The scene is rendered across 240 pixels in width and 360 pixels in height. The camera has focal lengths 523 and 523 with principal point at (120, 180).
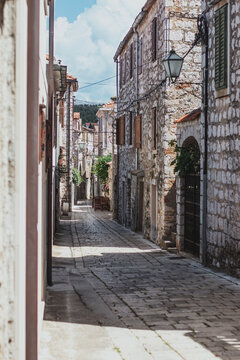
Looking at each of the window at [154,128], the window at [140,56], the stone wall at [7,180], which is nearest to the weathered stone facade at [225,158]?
the window at [154,128]

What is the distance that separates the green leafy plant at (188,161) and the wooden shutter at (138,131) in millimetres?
5993

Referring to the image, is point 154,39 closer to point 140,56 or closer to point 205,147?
point 140,56

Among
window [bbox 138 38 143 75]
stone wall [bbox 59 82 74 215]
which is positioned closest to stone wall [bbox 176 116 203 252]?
window [bbox 138 38 143 75]

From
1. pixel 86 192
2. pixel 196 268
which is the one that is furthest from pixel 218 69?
pixel 86 192

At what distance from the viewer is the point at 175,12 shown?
15656 millimetres

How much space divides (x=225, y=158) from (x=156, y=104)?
6.86m

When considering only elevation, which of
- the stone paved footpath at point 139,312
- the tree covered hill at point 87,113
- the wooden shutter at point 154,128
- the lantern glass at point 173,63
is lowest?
the stone paved footpath at point 139,312

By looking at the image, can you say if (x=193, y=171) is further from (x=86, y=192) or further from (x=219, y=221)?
(x=86, y=192)

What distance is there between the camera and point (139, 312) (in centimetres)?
711

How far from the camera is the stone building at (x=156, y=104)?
51.5 ft

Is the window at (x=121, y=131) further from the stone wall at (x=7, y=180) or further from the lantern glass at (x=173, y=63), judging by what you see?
the stone wall at (x=7, y=180)

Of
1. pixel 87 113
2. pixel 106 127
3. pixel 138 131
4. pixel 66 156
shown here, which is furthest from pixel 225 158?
pixel 87 113

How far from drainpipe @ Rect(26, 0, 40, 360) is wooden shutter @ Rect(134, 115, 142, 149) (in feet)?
53.6

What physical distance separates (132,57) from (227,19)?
39.9 ft
